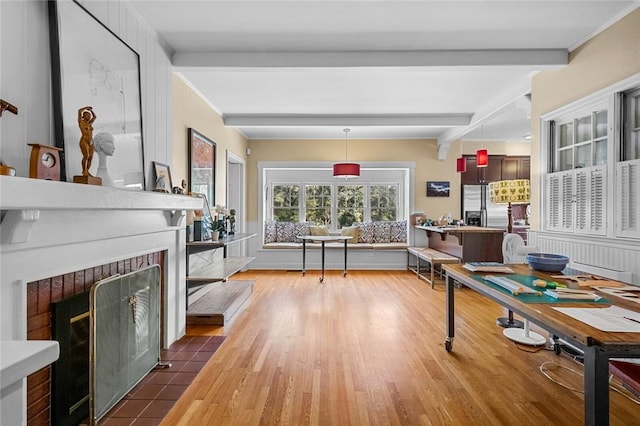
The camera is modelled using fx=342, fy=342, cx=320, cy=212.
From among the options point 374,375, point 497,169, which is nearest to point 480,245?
point 497,169

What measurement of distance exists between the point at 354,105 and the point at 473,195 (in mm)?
3634

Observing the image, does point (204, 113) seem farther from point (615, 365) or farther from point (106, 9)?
point (615, 365)

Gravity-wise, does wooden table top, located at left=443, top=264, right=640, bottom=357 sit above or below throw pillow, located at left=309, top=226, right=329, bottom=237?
below

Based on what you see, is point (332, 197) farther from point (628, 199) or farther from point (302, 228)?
point (628, 199)

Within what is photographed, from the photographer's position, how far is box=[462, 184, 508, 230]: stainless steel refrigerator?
6.98m

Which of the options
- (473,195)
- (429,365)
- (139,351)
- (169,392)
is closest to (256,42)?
(139,351)

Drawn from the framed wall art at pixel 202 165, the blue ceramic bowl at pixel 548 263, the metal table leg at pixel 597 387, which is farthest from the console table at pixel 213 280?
the metal table leg at pixel 597 387

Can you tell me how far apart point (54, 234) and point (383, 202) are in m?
6.33

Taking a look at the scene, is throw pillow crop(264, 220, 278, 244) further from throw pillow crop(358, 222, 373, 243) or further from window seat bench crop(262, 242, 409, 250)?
throw pillow crop(358, 222, 373, 243)

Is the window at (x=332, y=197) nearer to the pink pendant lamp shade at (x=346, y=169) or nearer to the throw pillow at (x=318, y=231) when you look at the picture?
the throw pillow at (x=318, y=231)

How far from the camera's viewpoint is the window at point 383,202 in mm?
7336

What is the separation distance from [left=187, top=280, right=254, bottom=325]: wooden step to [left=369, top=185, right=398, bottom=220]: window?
3.46m

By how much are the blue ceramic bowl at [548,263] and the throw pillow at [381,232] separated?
14.9 ft

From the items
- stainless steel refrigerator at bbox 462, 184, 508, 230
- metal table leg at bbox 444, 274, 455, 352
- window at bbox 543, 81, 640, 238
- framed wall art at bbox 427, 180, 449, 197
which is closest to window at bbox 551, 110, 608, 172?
window at bbox 543, 81, 640, 238
